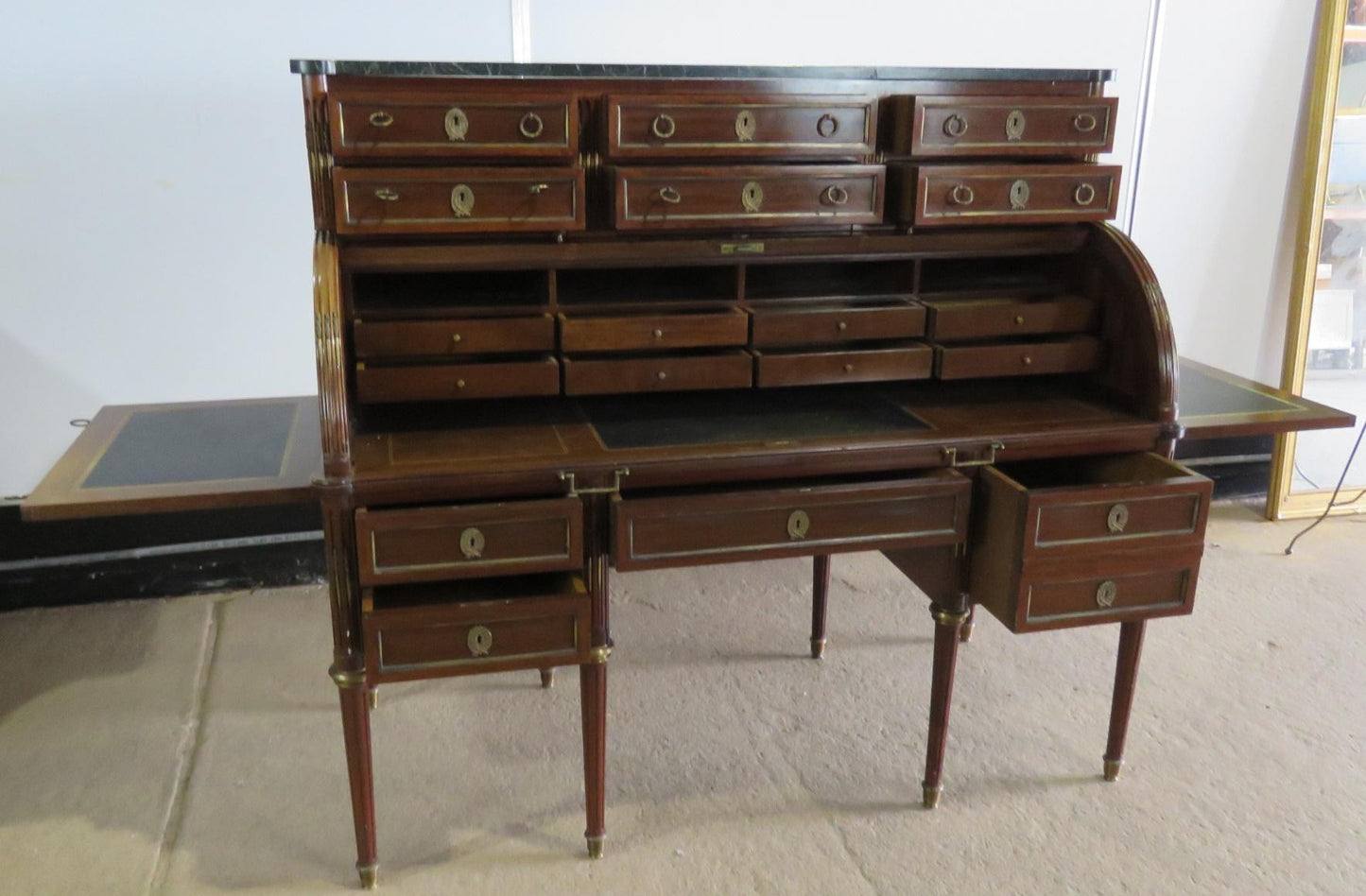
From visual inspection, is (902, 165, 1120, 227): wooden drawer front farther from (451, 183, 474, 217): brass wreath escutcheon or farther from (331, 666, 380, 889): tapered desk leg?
(331, 666, 380, 889): tapered desk leg

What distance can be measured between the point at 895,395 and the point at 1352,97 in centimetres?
223

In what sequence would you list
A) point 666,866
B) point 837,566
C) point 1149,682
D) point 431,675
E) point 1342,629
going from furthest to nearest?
point 837,566, point 1342,629, point 1149,682, point 666,866, point 431,675

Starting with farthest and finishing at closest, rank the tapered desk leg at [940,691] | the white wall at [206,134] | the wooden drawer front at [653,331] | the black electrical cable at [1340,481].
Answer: the black electrical cable at [1340,481], the white wall at [206,134], the tapered desk leg at [940,691], the wooden drawer front at [653,331]

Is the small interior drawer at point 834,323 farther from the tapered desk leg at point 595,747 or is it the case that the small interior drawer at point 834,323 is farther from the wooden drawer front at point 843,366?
the tapered desk leg at point 595,747

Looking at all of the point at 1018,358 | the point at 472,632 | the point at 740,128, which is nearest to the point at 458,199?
the point at 740,128

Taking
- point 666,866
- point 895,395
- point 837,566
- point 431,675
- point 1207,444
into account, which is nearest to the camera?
point 431,675

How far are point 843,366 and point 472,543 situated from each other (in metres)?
0.79

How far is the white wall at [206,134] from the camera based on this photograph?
2.62m

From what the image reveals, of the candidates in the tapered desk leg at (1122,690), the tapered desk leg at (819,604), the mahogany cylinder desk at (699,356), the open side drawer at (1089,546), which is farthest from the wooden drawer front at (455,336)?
the tapered desk leg at (1122,690)

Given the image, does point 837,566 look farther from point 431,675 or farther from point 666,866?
point 431,675

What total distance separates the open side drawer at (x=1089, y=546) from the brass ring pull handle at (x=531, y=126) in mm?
999

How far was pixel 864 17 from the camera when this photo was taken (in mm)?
2998

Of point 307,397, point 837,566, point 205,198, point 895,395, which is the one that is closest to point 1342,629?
point 837,566

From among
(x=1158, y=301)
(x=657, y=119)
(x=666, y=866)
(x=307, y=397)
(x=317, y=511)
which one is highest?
(x=657, y=119)
